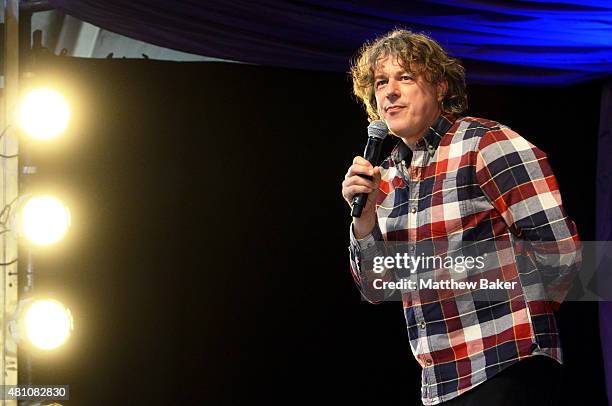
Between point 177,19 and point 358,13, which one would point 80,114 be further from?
point 358,13

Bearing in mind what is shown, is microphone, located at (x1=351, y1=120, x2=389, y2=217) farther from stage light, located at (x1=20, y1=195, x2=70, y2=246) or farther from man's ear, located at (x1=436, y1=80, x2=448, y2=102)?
stage light, located at (x1=20, y1=195, x2=70, y2=246)

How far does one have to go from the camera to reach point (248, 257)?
2.98 meters

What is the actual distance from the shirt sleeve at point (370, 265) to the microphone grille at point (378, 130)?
183 mm

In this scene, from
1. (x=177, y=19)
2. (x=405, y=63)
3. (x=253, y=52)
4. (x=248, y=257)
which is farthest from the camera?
(x=248, y=257)

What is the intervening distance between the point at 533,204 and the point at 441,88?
1.25ft

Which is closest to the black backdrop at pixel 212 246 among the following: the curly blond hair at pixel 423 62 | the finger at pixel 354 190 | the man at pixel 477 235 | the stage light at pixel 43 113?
the stage light at pixel 43 113

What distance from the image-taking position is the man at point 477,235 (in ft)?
4.96

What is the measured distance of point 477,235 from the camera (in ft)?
5.18

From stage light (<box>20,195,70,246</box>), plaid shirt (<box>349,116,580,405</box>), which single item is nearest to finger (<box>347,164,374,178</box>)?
plaid shirt (<box>349,116,580,405</box>)

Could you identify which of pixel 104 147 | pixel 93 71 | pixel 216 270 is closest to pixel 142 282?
pixel 216 270

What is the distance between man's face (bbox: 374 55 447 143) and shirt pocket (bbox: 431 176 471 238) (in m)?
0.16

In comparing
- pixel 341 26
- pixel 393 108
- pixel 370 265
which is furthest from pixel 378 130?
pixel 341 26

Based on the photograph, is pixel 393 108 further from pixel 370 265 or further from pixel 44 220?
pixel 44 220

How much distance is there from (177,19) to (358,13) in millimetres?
548
